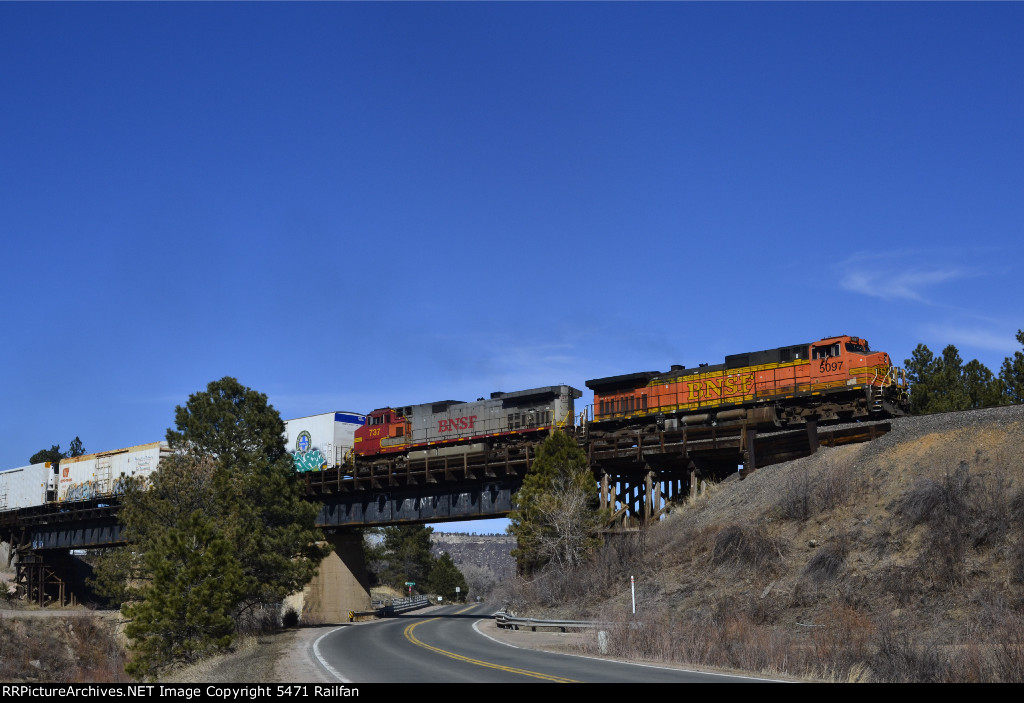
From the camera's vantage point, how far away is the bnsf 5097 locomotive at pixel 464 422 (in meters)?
Result: 51.7

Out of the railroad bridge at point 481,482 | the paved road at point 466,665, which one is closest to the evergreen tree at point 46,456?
the railroad bridge at point 481,482

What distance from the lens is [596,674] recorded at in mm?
18094

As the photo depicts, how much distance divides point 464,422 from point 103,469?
3072 centimetres

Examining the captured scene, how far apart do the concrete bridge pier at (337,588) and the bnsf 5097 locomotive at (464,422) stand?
21.2ft

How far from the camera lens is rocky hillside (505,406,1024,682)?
20.8 m

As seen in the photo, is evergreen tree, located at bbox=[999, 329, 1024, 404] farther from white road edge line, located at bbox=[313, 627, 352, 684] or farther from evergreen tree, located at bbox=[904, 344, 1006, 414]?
white road edge line, located at bbox=[313, 627, 352, 684]

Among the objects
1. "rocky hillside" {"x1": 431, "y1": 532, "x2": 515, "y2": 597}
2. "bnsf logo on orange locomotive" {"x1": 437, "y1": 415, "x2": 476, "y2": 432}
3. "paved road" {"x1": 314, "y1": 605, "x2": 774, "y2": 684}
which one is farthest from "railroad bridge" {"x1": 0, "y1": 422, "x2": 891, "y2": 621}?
"rocky hillside" {"x1": 431, "y1": 532, "x2": 515, "y2": 597}

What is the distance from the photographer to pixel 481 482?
49969 millimetres

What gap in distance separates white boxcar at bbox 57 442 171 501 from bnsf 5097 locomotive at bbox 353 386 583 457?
16.0m

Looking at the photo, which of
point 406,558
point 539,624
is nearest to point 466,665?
point 539,624

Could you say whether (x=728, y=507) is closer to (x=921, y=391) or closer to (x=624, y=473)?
(x=624, y=473)
